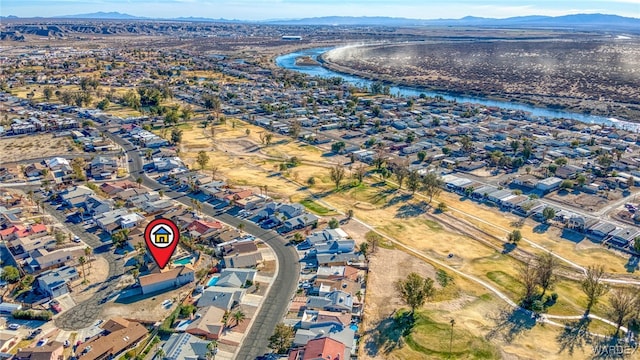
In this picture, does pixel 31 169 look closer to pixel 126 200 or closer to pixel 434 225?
pixel 126 200

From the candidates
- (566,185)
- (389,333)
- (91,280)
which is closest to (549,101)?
(566,185)

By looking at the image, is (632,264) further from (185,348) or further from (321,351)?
(185,348)

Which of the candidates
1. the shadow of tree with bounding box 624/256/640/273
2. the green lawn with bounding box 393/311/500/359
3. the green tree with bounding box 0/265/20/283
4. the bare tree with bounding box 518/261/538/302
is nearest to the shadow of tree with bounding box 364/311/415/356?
the green lawn with bounding box 393/311/500/359

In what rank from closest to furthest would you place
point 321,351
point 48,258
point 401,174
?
1. point 321,351
2. point 48,258
3. point 401,174

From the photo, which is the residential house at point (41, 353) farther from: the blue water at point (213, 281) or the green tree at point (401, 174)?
the green tree at point (401, 174)

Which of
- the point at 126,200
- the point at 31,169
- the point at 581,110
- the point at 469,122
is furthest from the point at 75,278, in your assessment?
the point at 581,110

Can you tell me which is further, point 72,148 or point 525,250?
point 72,148
